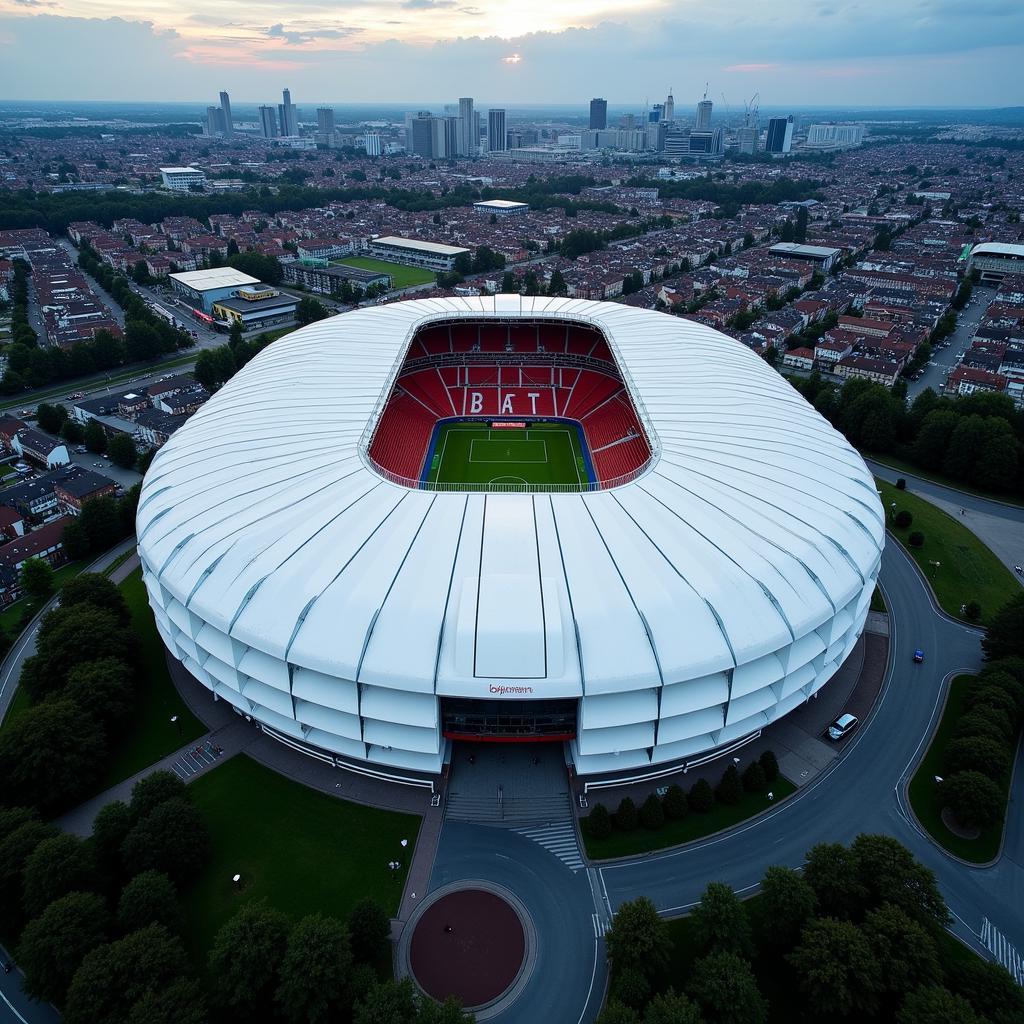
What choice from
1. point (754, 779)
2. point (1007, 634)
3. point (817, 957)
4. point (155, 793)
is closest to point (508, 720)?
point (754, 779)

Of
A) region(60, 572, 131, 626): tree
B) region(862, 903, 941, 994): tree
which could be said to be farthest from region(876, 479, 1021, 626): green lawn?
region(60, 572, 131, 626): tree

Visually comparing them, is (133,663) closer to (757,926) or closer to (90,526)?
(90,526)

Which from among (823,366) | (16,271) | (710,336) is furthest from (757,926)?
(16,271)

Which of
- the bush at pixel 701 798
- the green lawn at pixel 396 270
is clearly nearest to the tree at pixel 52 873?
the bush at pixel 701 798

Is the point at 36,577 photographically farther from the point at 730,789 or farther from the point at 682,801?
the point at 730,789

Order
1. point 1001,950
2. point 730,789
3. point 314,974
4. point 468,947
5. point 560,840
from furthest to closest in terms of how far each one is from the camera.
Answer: point 730,789
point 560,840
point 1001,950
point 468,947
point 314,974

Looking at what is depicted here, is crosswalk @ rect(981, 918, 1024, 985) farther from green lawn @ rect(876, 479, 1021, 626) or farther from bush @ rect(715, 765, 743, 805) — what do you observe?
green lawn @ rect(876, 479, 1021, 626)
